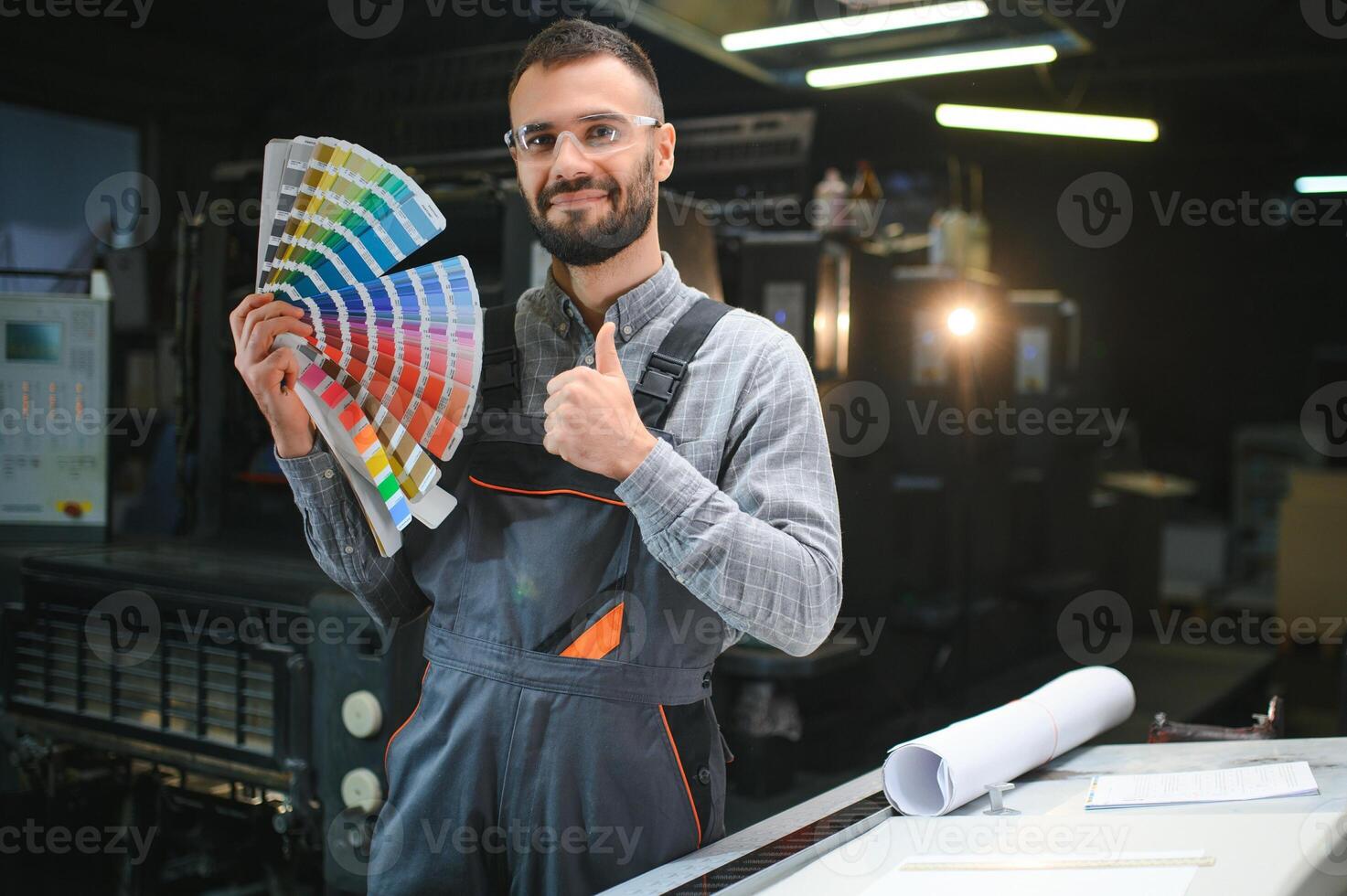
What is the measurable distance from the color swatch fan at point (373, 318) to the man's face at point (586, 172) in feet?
0.44

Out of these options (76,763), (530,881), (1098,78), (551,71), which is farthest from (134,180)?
(1098,78)

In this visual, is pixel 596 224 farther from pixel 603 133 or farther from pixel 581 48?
pixel 581 48

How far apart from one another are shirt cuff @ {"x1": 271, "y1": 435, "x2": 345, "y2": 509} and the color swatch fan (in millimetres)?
47

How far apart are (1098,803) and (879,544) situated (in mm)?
2710

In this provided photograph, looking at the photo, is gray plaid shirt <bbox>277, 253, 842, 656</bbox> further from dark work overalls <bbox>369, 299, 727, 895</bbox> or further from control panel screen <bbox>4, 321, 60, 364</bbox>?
control panel screen <bbox>4, 321, 60, 364</bbox>

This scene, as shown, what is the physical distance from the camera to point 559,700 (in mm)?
1309

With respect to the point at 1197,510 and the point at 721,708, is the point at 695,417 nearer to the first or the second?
the point at 721,708

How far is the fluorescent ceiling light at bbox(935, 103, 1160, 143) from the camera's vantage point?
5652 millimetres

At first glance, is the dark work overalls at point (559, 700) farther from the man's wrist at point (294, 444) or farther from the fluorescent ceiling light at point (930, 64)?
the fluorescent ceiling light at point (930, 64)

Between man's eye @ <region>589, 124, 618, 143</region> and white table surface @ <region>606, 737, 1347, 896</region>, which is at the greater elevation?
man's eye @ <region>589, 124, 618, 143</region>

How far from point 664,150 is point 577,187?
165mm

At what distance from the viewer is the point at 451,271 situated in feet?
4.33

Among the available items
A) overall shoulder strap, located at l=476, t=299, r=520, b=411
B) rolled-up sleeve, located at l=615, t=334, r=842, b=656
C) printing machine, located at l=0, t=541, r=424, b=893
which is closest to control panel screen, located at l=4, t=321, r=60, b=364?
printing machine, located at l=0, t=541, r=424, b=893

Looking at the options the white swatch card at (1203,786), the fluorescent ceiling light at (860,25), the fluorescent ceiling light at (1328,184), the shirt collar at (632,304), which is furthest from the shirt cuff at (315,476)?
the fluorescent ceiling light at (1328,184)
